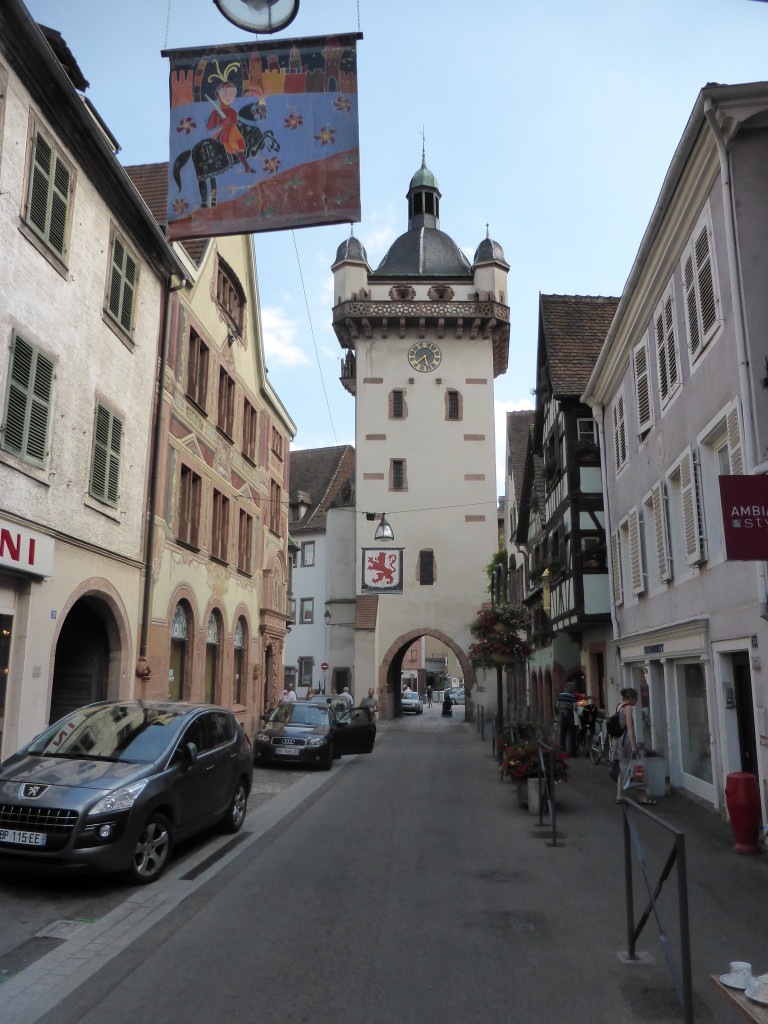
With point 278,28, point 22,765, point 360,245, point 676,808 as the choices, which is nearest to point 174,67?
point 278,28

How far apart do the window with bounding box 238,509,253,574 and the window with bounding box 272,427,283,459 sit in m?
4.19

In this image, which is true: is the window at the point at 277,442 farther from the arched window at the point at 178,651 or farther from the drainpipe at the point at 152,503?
the drainpipe at the point at 152,503

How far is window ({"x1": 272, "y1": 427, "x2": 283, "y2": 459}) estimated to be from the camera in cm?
2954

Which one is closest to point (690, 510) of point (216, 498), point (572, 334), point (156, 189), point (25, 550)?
point (25, 550)

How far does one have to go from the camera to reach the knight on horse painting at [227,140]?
8.41m

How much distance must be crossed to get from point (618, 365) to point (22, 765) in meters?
13.8

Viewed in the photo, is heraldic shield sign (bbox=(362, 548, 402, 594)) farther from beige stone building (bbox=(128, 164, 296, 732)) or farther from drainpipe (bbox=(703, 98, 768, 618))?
drainpipe (bbox=(703, 98, 768, 618))

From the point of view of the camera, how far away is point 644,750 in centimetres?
1437

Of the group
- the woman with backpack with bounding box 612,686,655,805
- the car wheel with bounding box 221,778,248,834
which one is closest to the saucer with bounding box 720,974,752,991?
the car wheel with bounding box 221,778,248,834

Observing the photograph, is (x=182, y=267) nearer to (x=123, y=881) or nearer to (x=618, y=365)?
(x=618, y=365)

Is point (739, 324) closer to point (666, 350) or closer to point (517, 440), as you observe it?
point (666, 350)

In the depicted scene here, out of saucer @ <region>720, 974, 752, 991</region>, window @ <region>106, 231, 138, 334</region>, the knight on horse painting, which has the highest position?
window @ <region>106, 231, 138, 334</region>

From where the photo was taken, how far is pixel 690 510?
13.2m

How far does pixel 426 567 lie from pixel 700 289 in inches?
1269
